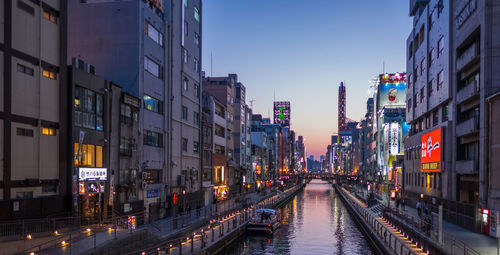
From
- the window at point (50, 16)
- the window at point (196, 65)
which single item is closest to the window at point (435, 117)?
the window at point (196, 65)

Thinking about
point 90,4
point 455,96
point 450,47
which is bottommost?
point 455,96

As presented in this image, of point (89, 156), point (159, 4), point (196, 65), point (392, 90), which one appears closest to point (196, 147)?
point (196, 65)

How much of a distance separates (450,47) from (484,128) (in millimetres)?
13349

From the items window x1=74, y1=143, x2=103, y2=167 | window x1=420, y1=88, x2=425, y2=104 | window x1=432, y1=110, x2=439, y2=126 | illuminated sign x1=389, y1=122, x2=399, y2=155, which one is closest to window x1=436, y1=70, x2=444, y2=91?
window x1=432, y1=110, x2=439, y2=126

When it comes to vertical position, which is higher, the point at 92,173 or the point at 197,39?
the point at 197,39

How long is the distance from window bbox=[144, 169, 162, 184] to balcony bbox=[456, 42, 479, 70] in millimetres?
32604

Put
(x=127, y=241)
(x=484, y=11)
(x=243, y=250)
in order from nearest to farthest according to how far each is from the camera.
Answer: (x=127, y=241) → (x=484, y=11) → (x=243, y=250)

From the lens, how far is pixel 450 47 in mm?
47156

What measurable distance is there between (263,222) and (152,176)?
45.5 ft

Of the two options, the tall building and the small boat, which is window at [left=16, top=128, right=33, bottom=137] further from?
the tall building

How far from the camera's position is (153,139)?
48.5 meters

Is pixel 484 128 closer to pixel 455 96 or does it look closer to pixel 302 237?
pixel 455 96

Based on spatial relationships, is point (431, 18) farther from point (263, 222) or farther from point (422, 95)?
point (263, 222)

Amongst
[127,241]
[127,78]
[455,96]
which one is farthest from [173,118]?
[455,96]
